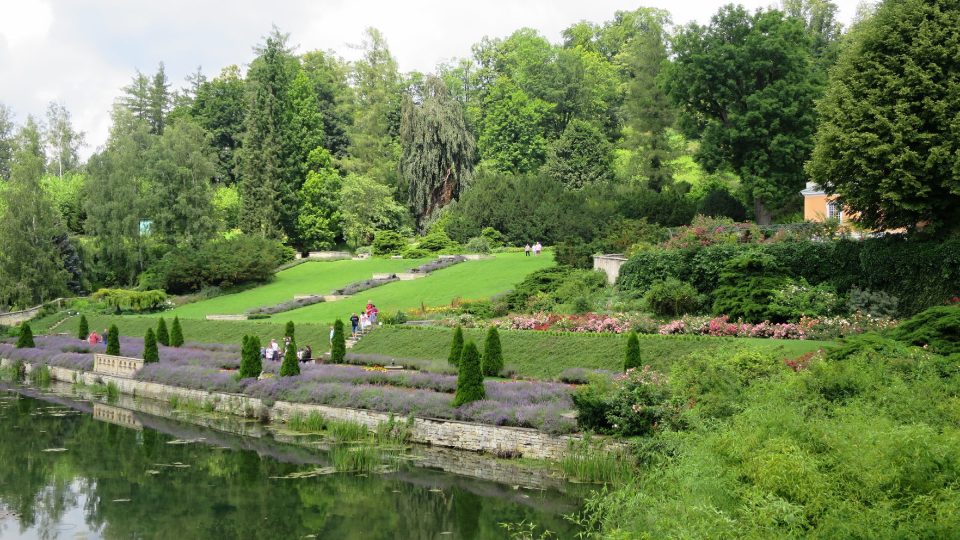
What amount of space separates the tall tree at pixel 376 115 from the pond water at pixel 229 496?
1978 inches

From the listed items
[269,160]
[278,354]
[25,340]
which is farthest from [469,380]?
[269,160]

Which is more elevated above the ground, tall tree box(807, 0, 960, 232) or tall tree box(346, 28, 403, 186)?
tall tree box(346, 28, 403, 186)

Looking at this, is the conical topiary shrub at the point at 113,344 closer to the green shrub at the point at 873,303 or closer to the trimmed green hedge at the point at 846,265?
the trimmed green hedge at the point at 846,265

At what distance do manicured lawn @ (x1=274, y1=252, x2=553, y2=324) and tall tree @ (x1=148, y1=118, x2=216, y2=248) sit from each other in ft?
55.0

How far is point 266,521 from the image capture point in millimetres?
14062

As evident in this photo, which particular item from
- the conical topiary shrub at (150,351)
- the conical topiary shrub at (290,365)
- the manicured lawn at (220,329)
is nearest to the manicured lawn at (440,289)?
the manicured lawn at (220,329)

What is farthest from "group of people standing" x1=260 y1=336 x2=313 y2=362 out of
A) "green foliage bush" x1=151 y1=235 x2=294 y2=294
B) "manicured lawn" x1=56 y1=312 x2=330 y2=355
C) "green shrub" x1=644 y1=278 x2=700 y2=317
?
"green foliage bush" x1=151 y1=235 x2=294 y2=294

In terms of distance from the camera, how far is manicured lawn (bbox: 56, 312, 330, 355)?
108ft

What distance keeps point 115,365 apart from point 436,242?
1061 inches

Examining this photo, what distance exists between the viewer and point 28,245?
1945 inches

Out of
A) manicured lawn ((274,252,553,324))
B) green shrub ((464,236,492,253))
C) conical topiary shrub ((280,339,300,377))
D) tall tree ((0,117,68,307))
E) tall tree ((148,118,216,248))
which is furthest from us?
tall tree ((148,118,216,248))

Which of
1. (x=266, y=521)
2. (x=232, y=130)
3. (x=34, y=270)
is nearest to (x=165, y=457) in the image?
(x=266, y=521)

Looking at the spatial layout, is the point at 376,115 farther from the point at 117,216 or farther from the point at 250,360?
the point at 250,360

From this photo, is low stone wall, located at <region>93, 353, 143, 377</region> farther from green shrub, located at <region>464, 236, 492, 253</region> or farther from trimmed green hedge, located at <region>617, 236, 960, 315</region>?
green shrub, located at <region>464, 236, 492, 253</region>
